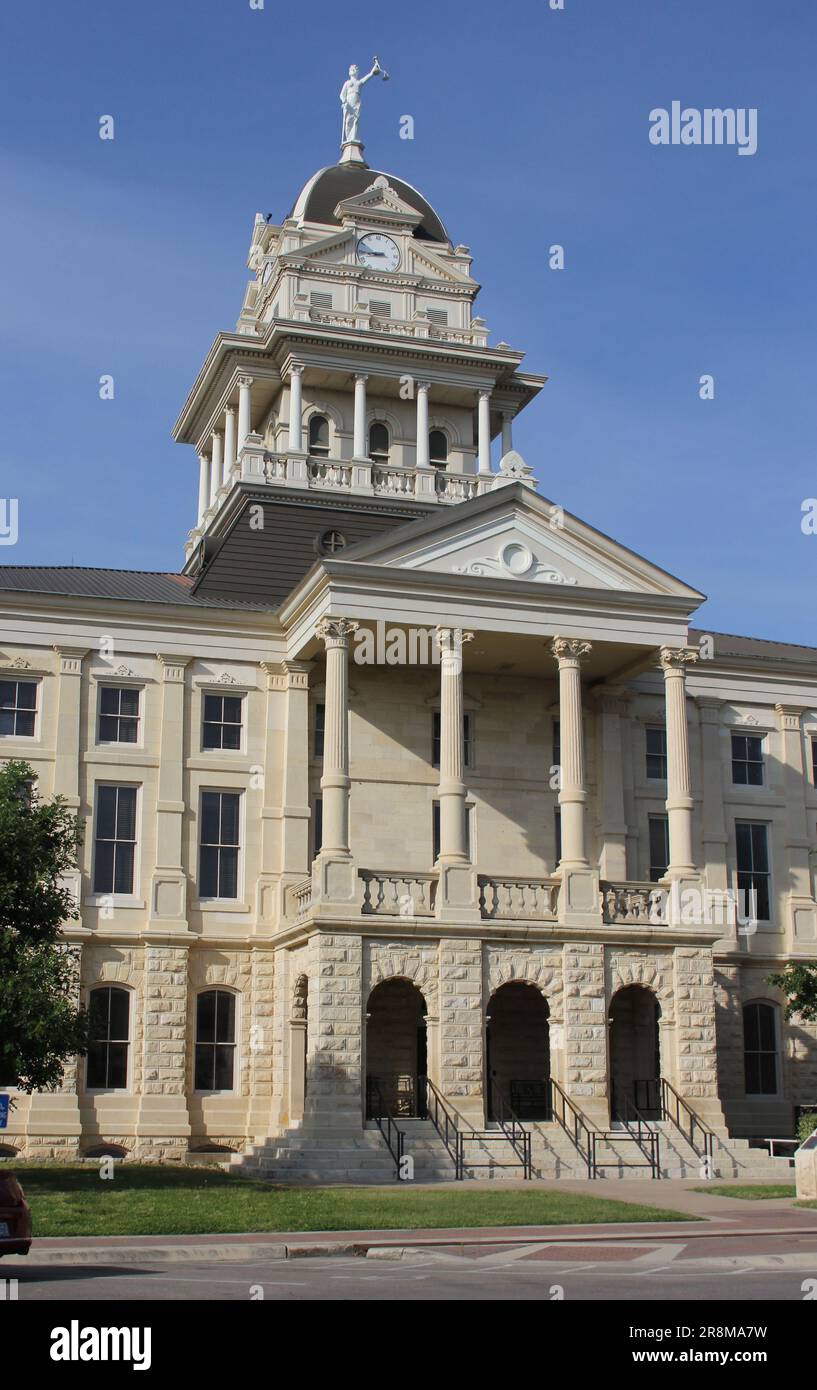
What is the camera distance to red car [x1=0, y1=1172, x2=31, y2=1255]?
53.7 ft

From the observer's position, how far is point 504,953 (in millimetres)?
35188

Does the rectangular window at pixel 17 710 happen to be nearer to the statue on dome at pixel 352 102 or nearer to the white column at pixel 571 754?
the white column at pixel 571 754

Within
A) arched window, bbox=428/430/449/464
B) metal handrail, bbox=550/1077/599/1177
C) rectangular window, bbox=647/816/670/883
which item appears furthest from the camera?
arched window, bbox=428/430/449/464

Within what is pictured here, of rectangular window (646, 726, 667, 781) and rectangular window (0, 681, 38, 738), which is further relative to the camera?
rectangular window (646, 726, 667, 781)

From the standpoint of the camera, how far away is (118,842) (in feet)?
126

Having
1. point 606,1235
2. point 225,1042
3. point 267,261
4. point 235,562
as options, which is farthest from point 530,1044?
point 267,261

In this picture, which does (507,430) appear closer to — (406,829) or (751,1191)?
(406,829)

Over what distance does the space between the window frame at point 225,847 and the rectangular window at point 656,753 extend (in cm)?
1069

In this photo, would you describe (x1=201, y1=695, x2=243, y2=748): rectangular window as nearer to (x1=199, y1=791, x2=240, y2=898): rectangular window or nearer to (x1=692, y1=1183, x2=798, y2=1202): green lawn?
(x1=199, y1=791, x2=240, y2=898): rectangular window

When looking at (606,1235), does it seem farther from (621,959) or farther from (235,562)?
(235,562)

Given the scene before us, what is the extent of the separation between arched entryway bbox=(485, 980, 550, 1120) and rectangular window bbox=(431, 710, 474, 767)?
569cm

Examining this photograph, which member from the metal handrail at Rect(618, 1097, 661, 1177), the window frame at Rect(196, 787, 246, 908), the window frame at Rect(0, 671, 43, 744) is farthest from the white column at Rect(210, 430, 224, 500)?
the metal handrail at Rect(618, 1097, 661, 1177)

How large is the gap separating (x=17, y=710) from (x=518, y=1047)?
46.5ft

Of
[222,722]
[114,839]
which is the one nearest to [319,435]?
[222,722]
